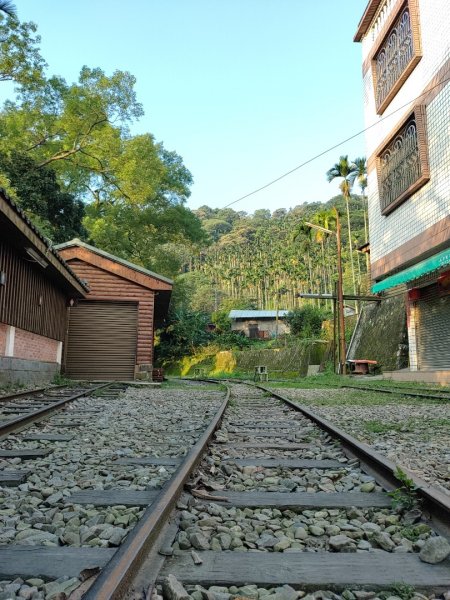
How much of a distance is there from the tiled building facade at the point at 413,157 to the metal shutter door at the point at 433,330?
0.10 feet

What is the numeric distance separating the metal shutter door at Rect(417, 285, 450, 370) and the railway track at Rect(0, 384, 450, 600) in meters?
11.6

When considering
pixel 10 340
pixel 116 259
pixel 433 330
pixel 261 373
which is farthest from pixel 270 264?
pixel 10 340

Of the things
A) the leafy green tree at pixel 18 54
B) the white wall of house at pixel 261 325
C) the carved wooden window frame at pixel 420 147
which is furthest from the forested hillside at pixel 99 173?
the white wall of house at pixel 261 325

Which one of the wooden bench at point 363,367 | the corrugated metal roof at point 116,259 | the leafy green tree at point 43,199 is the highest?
the leafy green tree at point 43,199

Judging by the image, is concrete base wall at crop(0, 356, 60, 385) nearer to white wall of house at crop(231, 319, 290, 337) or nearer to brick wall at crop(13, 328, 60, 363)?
brick wall at crop(13, 328, 60, 363)

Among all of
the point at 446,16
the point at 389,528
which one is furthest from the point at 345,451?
the point at 446,16

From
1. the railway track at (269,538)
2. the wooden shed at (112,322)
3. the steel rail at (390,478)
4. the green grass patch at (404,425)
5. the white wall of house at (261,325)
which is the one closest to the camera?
the railway track at (269,538)

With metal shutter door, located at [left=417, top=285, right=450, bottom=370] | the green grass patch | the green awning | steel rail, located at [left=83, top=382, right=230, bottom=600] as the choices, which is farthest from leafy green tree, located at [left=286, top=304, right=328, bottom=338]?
steel rail, located at [left=83, top=382, right=230, bottom=600]

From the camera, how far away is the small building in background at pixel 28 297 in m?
10.1

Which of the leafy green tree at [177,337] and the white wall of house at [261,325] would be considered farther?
the white wall of house at [261,325]

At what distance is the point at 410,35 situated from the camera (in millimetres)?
13883

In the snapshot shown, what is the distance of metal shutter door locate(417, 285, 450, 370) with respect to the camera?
46.2 ft

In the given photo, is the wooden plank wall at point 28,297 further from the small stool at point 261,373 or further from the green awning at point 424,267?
the green awning at point 424,267

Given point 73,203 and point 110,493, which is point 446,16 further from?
point 73,203
